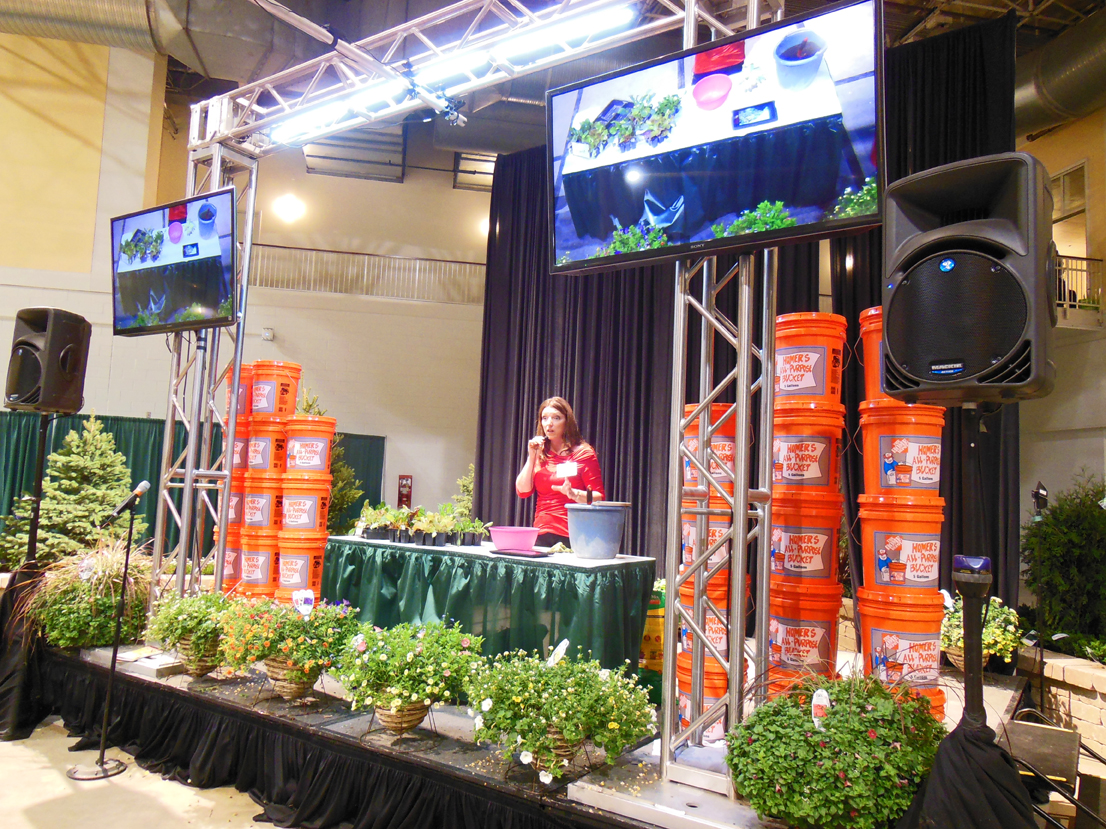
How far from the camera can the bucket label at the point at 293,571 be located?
4.79 m

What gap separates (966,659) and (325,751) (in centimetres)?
253

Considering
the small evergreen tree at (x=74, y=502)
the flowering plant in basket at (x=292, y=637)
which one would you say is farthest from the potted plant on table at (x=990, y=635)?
the small evergreen tree at (x=74, y=502)

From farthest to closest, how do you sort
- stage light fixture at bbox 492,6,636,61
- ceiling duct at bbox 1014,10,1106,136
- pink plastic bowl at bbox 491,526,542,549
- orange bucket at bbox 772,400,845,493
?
ceiling duct at bbox 1014,10,1106,136 → stage light fixture at bbox 492,6,636,61 → pink plastic bowl at bbox 491,526,542,549 → orange bucket at bbox 772,400,845,493

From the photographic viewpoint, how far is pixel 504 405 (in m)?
9.48

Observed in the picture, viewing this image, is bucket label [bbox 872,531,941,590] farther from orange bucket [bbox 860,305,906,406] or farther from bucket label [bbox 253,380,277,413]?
bucket label [bbox 253,380,277,413]

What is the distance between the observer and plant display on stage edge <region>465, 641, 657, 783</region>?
2627mm

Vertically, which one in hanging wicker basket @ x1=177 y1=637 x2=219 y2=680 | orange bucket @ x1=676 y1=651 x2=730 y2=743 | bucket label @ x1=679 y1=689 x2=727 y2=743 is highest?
orange bucket @ x1=676 y1=651 x2=730 y2=743

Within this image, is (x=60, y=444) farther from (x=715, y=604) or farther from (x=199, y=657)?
(x=715, y=604)

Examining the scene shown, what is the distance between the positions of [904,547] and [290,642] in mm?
2754

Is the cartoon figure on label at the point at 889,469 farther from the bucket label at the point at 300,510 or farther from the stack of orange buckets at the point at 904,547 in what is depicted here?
the bucket label at the point at 300,510

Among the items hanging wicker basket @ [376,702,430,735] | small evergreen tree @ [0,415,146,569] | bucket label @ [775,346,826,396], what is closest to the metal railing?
small evergreen tree @ [0,415,146,569]

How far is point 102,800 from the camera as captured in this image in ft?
11.3

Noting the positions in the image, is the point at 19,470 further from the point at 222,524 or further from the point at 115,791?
the point at 115,791

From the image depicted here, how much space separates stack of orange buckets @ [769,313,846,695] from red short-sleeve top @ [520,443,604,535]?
A: 3.58 feet
